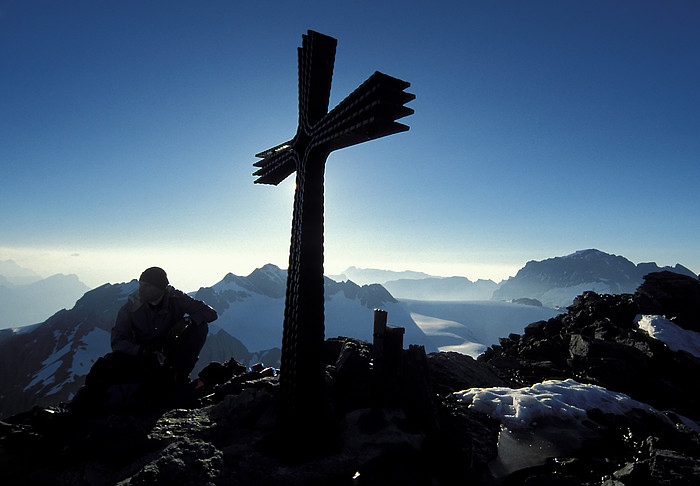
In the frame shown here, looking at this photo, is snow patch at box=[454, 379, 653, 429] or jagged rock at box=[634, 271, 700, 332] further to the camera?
jagged rock at box=[634, 271, 700, 332]

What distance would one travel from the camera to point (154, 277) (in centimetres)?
623

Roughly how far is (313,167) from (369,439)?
3.99 m

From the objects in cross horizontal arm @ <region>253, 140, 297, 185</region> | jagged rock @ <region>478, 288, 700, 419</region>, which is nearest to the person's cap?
cross horizontal arm @ <region>253, 140, 297, 185</region>

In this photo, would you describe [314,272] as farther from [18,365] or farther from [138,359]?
[18,365]

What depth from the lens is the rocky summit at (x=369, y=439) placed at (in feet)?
12.8

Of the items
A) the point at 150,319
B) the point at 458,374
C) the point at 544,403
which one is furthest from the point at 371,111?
the point at 458,374

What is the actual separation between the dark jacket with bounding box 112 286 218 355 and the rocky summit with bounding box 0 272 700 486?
120 centimetres

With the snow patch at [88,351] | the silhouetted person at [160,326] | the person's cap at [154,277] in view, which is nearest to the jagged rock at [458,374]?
the silhouetted person at [160,326]

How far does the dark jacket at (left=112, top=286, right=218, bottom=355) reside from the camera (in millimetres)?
6094

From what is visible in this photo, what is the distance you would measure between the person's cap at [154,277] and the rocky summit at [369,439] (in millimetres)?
2156

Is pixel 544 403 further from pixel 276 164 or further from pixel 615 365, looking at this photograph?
pixel 276 164

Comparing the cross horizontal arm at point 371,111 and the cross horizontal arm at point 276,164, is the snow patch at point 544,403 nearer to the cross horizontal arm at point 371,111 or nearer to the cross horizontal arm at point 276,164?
the cross horizontal arm at point 371,111

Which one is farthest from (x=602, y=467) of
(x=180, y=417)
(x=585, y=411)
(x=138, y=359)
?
(x=138, y=359)

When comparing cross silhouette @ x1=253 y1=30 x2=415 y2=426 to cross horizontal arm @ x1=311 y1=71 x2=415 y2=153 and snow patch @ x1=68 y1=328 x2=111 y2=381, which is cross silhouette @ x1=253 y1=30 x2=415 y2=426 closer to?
cross horizontal arm @ x1=311 y1=71 x2=415 y2=153
